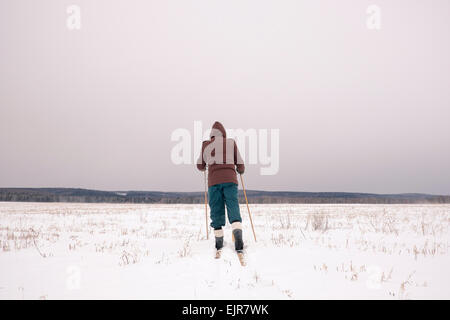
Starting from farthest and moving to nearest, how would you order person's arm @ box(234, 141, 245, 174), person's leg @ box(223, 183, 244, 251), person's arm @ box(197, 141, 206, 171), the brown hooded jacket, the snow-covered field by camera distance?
person's arm @ box(197, 141, 206, 171), person's arm @ box(234, 141, 245, 174), the brown hooded jacket, person's leg @ box(223, 183, 244, 251), the snow-covered field

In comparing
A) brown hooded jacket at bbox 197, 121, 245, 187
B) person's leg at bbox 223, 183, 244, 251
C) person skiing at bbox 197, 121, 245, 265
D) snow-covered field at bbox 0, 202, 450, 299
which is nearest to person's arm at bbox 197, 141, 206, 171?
→ brown hooded jacket at bbox 197, 121, 245, 187

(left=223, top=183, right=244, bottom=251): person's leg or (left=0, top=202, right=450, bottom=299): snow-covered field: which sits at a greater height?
(left=223, top=183, right=244, bottom=251): person's leg

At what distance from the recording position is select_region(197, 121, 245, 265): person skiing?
15.5 ft

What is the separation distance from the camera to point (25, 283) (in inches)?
120

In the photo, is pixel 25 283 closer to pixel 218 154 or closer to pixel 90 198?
pixel 218 154

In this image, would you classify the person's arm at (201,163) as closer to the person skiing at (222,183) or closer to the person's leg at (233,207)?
the person skiing at (222,183)

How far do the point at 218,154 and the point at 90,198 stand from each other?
89.6 meters

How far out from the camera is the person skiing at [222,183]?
471cm

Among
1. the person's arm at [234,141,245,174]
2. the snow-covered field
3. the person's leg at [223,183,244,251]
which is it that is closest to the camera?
the snow-covered field

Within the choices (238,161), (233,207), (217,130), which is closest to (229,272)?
(233,207)

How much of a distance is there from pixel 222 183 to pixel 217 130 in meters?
1.22

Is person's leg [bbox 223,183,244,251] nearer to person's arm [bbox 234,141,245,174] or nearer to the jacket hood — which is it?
person's arm [bbox 234,141,245,174]

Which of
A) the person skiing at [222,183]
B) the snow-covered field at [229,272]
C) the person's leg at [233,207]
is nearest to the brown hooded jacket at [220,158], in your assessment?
the person skiing at [222,183]

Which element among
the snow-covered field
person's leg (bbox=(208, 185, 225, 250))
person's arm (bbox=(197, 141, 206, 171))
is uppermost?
person's arm (bbox=(197, 141, 206, 171))
